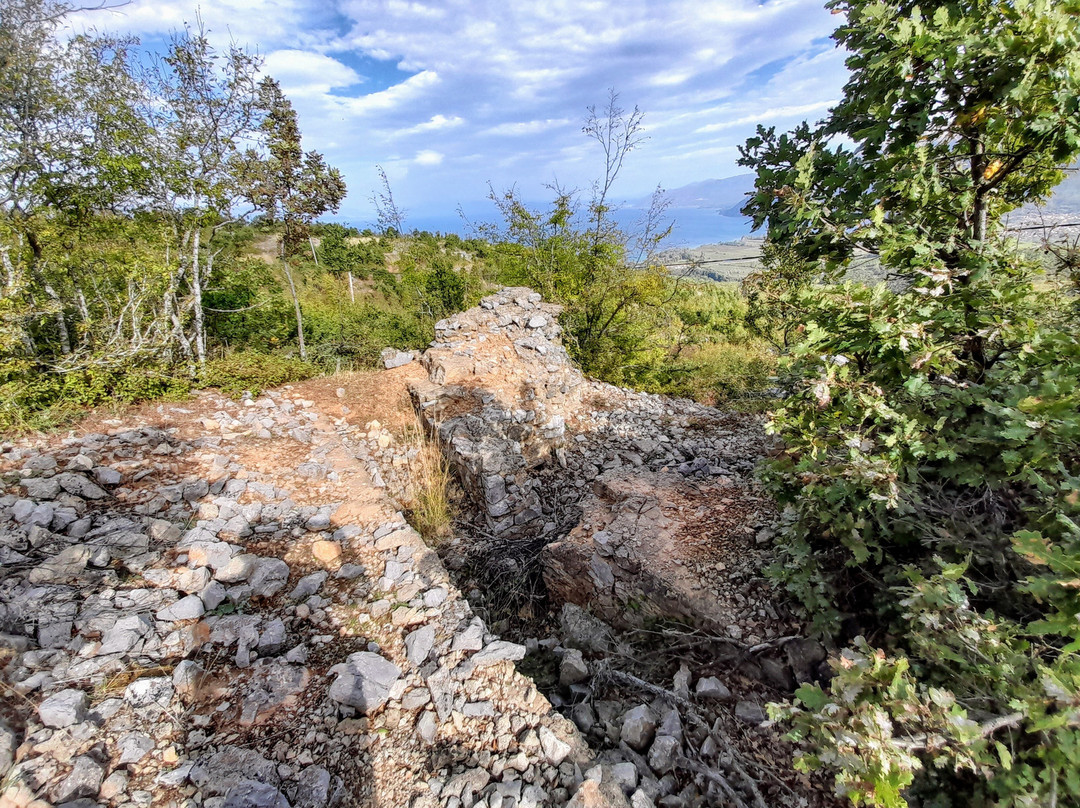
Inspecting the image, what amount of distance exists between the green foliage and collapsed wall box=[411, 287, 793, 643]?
6.54 feet

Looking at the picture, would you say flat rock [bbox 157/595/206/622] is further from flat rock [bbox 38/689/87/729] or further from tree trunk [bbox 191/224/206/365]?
tree trunk [bbox 191/224/206/365]

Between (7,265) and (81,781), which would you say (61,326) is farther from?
(81,781)

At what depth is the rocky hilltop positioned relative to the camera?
205cm

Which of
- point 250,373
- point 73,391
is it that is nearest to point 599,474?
point 250,373

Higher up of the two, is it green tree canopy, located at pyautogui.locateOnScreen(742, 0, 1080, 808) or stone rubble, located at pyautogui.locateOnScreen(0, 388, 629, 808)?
green tree canopy, located at pyautogui.locateOnScreen(742, 0, 1080, 808)

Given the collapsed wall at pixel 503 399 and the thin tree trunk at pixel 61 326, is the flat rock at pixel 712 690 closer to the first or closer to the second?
the collapsed wall at pixel 503 399

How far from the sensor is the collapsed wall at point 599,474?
10.5 ft

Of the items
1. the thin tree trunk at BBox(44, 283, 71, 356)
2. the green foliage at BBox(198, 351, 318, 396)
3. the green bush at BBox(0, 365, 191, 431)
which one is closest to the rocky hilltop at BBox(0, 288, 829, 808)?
the green bush at BBox(0, 365, 191, 431)

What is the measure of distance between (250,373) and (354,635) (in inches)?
186

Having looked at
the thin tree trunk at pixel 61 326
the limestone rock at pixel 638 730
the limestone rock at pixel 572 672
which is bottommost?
the limestone rock at pixel 572 672

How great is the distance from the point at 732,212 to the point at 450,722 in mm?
3634

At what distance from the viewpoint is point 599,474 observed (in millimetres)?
5305

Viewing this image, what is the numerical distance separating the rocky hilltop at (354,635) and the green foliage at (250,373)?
32.5 inches

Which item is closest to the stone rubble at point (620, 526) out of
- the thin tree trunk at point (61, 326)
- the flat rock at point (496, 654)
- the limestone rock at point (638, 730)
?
the limestone rock at point (638, 730)
